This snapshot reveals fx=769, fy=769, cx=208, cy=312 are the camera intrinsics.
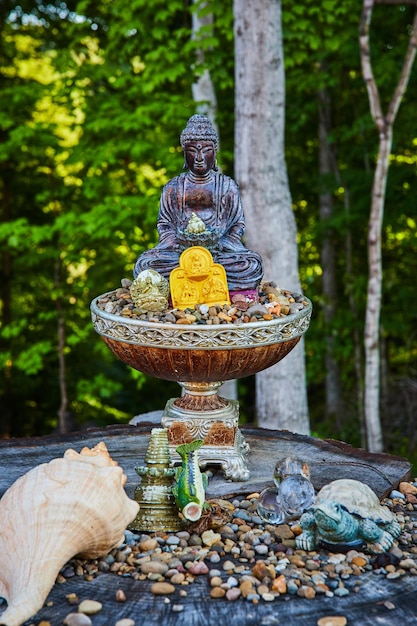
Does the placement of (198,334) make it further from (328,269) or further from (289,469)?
(328,269)

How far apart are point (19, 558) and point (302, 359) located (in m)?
3.44

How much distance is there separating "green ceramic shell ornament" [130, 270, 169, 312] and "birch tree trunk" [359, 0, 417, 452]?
270 cm

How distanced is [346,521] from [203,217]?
1689 mm

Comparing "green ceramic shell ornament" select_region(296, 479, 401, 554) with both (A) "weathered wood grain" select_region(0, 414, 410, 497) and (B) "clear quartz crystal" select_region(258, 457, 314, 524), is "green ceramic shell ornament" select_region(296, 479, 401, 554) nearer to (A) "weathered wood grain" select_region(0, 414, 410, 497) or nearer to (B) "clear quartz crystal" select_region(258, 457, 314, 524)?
(B) "clear quartz crystal" select_region(258, 457, 314, 524)

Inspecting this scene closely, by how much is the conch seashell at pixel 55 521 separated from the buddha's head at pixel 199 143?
1591mm

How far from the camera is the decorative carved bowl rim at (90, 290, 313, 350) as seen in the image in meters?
3.28

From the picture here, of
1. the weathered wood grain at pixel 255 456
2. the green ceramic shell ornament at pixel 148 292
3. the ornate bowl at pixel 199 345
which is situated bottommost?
the weathered wood grain at pixel 255 456

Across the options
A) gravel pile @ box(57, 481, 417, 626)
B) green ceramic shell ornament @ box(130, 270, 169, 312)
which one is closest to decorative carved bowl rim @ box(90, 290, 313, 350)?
green ceramic shell ornament @ box(130, 270, 169, 312)

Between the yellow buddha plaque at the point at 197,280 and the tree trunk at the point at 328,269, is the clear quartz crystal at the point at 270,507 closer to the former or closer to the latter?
the yellow buddha plaque at the point at 197,280

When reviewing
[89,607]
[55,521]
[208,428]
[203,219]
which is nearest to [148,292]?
[203,219]

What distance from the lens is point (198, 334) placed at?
10.7ft

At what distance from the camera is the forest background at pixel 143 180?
639 cm

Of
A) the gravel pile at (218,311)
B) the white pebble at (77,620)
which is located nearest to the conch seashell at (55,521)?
the white pebble at (77,620)

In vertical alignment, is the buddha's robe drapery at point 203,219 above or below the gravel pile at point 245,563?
above
